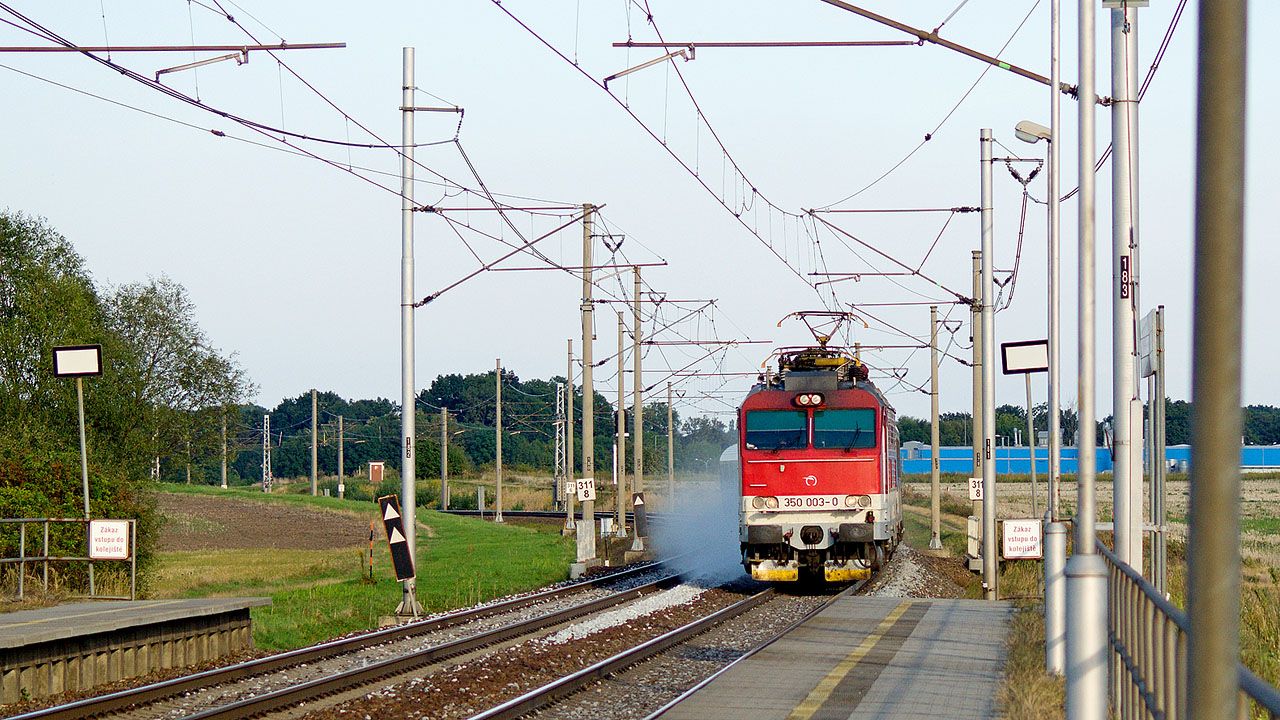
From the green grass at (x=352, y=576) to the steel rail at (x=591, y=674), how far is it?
5535 millimetres

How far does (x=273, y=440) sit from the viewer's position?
566ft

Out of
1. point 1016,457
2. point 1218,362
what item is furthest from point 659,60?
point 1016,457

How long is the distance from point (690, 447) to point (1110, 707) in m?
55.2

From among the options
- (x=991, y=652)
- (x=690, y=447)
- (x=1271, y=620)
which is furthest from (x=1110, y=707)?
(x=690, y=447)

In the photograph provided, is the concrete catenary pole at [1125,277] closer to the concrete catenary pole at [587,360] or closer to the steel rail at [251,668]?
the steel rail at [251,668]

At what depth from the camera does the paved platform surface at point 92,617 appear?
531 inches

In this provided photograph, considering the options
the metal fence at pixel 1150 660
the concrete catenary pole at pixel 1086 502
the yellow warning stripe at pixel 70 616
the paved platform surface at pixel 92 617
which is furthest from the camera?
the yellow warning stripe at pixel 70 616

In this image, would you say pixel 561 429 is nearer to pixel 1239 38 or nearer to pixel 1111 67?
pixel 1111 67

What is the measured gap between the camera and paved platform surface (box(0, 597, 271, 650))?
13.5 m

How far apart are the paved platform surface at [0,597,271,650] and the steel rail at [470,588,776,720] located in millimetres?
4460

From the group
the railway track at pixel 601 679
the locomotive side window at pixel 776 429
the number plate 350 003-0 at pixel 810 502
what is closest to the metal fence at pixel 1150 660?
the railway track at pixel 601 679

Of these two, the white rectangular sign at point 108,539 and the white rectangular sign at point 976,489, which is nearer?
the white rectangular sign at point 108,539

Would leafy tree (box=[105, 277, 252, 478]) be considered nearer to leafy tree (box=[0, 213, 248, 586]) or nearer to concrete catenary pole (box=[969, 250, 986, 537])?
leafy tree (box=[0, 213, 248, 586])

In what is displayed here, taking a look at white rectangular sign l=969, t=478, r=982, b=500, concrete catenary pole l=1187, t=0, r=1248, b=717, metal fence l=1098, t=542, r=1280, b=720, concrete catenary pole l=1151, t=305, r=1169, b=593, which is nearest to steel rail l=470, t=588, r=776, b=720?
metal fence l=1098, t=542, r=1280, b=720
